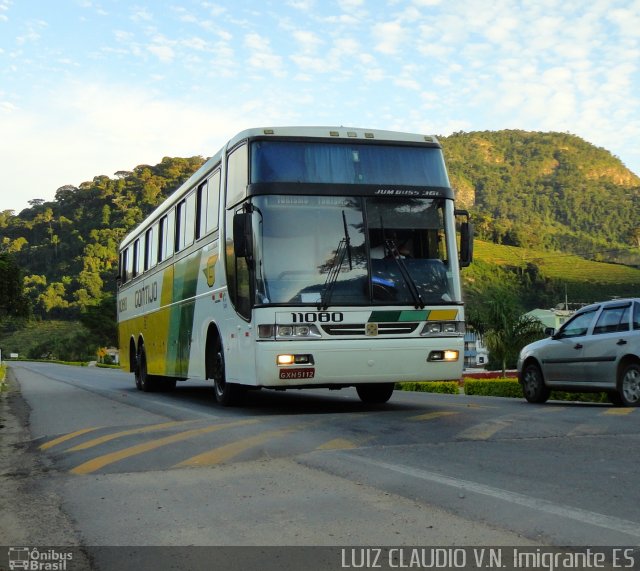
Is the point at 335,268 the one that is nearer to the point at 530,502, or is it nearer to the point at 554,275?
the point at 530,502

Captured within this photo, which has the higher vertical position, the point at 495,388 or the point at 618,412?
the point at 618,412

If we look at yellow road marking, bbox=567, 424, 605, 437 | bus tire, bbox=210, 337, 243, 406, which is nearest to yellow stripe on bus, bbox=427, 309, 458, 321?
yellow road marking, bbox=567, 424, 605, 437

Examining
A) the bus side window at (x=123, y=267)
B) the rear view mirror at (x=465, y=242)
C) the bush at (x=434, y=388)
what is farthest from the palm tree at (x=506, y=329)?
the rear view mirror at (x=465, y=242)

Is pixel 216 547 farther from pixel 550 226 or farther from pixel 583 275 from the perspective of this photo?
pixel 550 226

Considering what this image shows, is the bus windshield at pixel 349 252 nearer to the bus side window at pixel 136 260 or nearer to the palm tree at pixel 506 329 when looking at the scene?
the bus side window at pixel 136 260

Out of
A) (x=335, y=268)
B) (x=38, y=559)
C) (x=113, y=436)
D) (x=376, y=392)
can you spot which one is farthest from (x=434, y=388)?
(x=38, y=559)

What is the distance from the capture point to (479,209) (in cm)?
15112

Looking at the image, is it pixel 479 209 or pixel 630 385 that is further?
pixel 479 209

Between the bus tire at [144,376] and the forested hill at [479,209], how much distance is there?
79.2 m

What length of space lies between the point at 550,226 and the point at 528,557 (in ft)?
472

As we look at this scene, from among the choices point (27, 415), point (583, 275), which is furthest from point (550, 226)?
point (27, 415)

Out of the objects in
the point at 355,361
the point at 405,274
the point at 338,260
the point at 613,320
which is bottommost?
the point at 355,361

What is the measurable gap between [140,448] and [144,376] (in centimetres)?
1226

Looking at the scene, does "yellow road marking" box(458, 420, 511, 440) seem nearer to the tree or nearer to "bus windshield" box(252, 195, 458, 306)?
"bus windshield" box(252, 195, 458, 306)
